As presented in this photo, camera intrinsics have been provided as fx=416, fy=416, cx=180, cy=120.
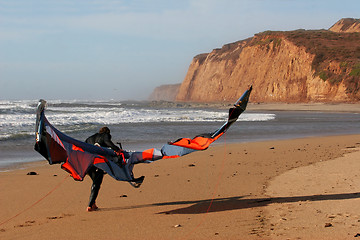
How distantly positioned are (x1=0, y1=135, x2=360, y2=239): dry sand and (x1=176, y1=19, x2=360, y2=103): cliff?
51908mm

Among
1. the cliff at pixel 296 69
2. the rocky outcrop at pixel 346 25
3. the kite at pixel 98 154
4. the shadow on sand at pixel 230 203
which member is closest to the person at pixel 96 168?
the kite at pixel 98 154

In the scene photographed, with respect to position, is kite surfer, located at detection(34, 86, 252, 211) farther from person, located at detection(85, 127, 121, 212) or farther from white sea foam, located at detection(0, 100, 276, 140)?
white sea foam, located at detection(0, 100, 276, 140)

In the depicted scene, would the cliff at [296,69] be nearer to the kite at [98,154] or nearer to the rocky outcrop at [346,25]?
the rocky outcrop at [346,25]

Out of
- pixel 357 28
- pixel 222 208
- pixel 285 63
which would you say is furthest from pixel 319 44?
pixel 222 208

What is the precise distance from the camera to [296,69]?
2753 inches

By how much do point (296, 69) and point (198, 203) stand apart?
6678 cm

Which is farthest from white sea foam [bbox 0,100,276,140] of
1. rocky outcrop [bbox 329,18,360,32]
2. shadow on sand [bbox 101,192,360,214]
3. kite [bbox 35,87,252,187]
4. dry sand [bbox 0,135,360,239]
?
rocky outcrop [bbox 329,18,360,32]

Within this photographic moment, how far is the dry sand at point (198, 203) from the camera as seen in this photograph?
5.14 m

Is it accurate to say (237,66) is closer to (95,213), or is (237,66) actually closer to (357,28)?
(357,28)

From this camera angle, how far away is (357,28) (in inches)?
3767

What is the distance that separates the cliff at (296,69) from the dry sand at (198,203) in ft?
170

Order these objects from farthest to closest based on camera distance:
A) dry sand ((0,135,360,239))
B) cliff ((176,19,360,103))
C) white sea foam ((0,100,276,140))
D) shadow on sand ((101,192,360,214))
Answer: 1. cliff ((176,19,360,103))
2. white sea foam ((0,100,276,140))
3. shadow on sand ((101,192,360,214))
4. dry sand ((0,135,360,239))

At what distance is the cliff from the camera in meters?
59.9

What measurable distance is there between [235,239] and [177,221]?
1189 millimetres
